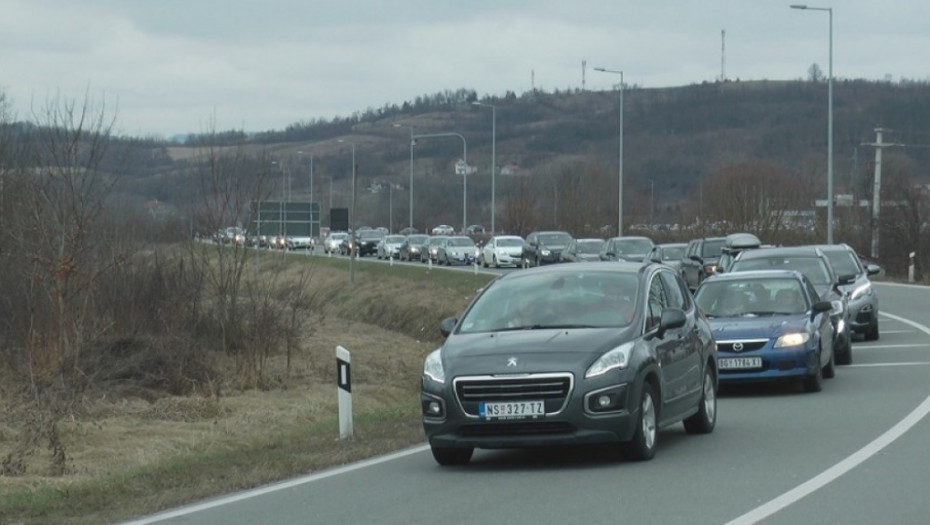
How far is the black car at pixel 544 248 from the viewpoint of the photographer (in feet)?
211

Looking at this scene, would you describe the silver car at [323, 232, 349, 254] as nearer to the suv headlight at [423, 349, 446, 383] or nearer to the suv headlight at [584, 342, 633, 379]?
the suv headlight at [423, 349, 446, 383]

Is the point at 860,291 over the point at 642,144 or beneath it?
beneath

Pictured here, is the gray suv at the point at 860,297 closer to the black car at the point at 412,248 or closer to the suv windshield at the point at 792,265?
the suv windshield at the point at 792,265

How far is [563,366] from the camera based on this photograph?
12.1 m

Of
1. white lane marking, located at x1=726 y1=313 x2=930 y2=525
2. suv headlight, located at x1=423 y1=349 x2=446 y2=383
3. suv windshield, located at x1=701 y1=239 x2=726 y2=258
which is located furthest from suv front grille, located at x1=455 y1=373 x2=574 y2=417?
suv windshield, located at x1=701 y1=239 x2=726 y2=258

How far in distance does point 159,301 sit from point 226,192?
9.49 feet

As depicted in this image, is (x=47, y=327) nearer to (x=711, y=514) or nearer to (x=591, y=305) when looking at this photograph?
(x=591, y=305)

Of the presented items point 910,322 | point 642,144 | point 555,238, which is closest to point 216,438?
point 910,322

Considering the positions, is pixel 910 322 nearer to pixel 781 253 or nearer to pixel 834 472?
pixel 781 253

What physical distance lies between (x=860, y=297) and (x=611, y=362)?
16.7 metres

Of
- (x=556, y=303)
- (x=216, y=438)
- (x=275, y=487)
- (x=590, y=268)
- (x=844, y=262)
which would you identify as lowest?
(x=216, y=438)

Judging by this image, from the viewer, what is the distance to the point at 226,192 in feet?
88.5

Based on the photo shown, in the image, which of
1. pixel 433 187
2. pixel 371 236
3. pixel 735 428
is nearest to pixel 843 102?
pixel 433 187

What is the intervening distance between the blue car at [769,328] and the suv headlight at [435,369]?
20.0ft
